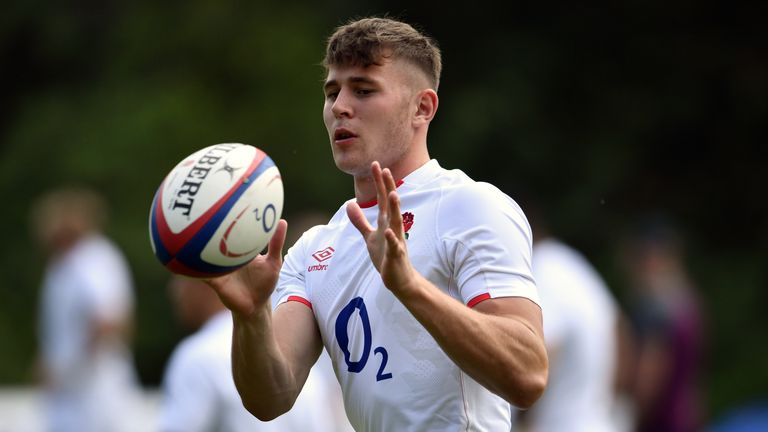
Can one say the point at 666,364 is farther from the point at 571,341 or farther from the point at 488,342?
the point at 488,342

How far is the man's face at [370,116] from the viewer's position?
493 cm

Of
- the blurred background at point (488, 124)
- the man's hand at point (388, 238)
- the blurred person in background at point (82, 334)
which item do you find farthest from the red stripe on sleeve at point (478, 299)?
the blurred background at point (488, 124)

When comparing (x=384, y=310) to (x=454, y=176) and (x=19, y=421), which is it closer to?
(x=454, y=176)

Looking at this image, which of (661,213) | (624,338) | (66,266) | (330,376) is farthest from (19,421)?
(661,213)

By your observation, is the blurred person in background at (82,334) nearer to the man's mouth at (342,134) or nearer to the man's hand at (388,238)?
the man's mouth at (342,134)

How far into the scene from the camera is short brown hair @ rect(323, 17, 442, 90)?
4961mm

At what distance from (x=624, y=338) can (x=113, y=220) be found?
973 cm

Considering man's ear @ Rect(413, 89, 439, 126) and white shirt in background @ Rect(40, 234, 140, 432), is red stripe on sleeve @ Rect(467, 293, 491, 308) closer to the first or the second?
man's ear @ Rect(413, 89, 439, 126)

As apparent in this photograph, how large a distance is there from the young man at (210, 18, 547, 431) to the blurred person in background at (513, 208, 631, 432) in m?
4.22

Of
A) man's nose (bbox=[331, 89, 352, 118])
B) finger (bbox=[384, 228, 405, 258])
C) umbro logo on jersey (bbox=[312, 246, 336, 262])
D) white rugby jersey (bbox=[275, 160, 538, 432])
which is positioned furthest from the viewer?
umbro logo on jersey (bbox=[312, 246, 336, 262])

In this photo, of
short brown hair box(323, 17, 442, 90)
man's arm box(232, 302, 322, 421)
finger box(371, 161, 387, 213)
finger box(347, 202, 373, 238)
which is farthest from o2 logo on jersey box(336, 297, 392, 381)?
short brown hair box(323, 17, 442, 90)

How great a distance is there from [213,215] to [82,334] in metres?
7.45

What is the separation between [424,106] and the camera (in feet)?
16.7

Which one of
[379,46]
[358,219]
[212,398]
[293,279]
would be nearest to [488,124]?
[212,398]
